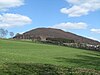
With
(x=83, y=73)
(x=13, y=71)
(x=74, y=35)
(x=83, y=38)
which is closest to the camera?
(x=13, y=71)

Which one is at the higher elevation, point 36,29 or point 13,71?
point 36,29

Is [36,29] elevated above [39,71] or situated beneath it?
elevated above

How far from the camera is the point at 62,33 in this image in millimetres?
165500

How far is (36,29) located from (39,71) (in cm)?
15222

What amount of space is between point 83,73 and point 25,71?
3214 mm

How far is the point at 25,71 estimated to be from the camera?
1667 centimetres

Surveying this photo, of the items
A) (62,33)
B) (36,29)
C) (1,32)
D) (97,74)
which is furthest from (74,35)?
(97,74)

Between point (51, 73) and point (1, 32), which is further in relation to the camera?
point (1, 32)

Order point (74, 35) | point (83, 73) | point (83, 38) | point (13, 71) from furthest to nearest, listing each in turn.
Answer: point (74, 35) < point (83, 38) < point (83, 73) < point (13, 71)

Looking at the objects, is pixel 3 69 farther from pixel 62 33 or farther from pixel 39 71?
pixel 62 33

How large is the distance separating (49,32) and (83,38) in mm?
21055

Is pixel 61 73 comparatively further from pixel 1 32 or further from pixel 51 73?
pixel 1 32

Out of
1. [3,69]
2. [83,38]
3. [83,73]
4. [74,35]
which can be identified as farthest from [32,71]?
[74,35]

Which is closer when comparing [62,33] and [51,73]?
[51,73]
